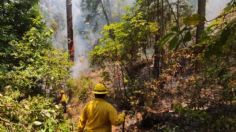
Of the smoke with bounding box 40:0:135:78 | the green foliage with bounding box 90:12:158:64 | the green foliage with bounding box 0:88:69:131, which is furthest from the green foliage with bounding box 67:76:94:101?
the smoke with bounding box 40:0:135:78

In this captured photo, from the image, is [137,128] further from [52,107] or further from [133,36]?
[133,36]

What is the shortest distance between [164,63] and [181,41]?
11.7 meters

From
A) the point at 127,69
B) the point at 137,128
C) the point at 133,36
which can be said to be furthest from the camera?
the point at 127,69

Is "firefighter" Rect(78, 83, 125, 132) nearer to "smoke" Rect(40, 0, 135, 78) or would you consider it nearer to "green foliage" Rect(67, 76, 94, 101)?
"green foliage" Rect(67, 76, 94, 101)

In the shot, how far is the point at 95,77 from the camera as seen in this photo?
23672mm

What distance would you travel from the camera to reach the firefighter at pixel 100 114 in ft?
Result: 20.4

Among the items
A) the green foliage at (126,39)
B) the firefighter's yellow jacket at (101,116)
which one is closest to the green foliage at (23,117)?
the firefighter's yellow jacket at (101,116)

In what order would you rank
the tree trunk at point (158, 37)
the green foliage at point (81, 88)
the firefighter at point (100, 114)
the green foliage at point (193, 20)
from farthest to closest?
the green foliage at point (81, 88), the tree trunk at point (158, 37), the firefighter at point (100, 114), the green foliage at point (193, 20)

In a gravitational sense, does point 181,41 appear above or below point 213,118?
above

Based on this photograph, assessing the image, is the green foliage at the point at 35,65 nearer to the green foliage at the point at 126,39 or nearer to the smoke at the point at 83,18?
the green foliage at the point at 126,39

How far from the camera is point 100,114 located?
6.26m

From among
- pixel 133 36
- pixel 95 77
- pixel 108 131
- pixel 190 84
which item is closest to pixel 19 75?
pixel 133 36

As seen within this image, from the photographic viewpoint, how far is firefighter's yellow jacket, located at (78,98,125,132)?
Answer: 20.4 ft

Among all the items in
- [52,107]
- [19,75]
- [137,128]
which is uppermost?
[19,75]
